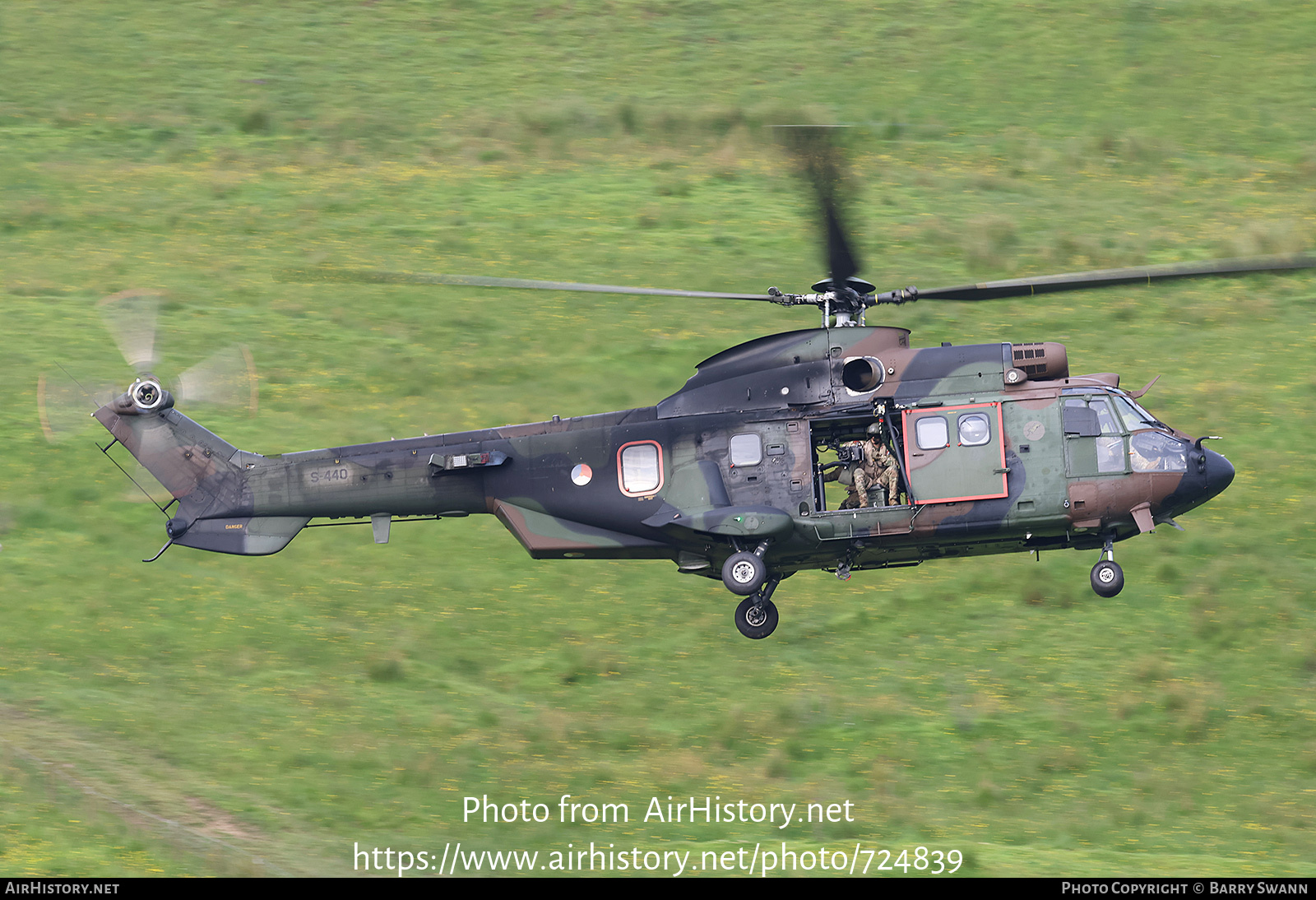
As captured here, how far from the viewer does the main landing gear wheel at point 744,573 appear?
78.6 feet

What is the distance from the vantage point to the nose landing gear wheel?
23953 millimetres

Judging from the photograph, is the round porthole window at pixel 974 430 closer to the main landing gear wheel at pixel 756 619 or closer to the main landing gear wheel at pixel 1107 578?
the main landing gear wheel at pixel 1107 578

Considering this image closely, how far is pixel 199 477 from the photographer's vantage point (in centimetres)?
2662

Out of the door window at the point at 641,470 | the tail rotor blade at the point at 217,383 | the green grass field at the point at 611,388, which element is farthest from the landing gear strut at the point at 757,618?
the tail rotor blade at the point at 217,383

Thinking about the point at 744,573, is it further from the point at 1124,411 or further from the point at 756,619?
the point at 1124,411

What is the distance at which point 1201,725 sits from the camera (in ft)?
101

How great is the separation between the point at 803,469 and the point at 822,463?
0.54m

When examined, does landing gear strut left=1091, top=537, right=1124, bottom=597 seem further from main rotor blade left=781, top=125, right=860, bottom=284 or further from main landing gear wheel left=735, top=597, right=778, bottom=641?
main rotor blade left=781, top=125, right=860, bottom=284

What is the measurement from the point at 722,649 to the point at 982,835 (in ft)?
22.7

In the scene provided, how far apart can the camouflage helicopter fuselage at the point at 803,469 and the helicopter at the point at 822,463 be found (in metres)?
0.03

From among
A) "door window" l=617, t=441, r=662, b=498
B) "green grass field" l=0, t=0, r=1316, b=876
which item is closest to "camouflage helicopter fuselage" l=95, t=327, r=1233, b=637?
"door window" l=617, t=441, r=662, b=498

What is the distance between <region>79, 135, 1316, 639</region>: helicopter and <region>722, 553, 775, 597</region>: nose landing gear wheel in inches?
1.0

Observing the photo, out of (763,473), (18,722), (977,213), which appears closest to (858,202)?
(977,213)

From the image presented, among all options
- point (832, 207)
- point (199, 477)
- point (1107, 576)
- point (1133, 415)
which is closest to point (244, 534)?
point (199, 477)
